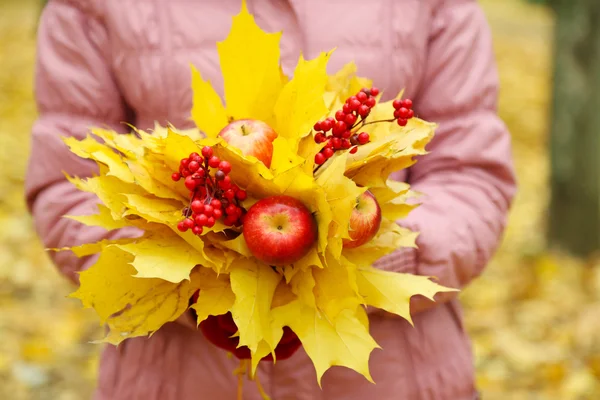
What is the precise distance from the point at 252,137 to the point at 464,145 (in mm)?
660

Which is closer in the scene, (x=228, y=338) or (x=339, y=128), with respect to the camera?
(x=339, y=128)

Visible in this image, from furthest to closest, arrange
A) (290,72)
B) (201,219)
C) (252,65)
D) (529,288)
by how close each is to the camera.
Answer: (529,288), (290,72), (252,65), (201,219)

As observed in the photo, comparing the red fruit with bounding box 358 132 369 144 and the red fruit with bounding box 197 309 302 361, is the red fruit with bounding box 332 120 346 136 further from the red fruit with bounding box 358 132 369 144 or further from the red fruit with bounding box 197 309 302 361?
the red fruit with bounding box 197 309 302 361

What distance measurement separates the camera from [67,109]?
1.57m

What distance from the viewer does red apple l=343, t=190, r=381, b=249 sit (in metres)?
1.09

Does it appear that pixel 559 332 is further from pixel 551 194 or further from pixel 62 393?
pixel 62 393

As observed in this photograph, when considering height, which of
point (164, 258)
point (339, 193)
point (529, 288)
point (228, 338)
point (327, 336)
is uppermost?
point (339, 193)

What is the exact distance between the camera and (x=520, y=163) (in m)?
6.55

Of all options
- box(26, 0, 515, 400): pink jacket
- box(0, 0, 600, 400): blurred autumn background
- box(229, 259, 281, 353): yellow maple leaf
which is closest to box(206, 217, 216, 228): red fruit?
box(229, 259, 281, 353): yellow maple leaf

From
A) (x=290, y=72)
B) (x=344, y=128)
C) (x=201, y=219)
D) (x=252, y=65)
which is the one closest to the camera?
(x=201, y=219)

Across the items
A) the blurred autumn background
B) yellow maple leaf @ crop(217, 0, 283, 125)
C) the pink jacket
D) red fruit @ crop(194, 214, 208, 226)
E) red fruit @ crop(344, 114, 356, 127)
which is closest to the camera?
red fruit @ crop(194, 214, 208, 226)

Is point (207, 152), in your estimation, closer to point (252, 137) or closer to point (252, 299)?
point (252, 137)

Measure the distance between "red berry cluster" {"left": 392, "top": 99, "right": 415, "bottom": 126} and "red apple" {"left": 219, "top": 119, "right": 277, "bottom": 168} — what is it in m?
0.20

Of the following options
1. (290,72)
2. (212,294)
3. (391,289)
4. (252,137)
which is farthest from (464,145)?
(212,294)
